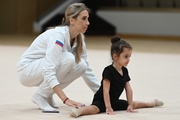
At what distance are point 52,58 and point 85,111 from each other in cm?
50

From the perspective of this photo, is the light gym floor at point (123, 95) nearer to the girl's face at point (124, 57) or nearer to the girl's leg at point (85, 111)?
the girl's leg at point (85, 111)

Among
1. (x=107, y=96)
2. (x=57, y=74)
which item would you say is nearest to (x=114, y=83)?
(x=107, y=96)

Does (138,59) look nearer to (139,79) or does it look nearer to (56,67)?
(139,79)

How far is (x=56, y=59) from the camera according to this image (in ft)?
13.0

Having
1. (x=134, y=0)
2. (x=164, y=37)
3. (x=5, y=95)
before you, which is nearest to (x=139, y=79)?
(x=5, y=95)

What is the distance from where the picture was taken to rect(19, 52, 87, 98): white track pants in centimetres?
404

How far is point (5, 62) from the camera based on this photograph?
8.00 metres

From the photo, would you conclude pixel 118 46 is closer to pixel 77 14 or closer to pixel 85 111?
pixel 77 14

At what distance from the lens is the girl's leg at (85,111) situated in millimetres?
3762

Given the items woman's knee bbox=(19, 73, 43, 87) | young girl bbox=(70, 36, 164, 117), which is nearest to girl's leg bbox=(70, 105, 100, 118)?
young girl bbox=(70, 36, 164, 117)

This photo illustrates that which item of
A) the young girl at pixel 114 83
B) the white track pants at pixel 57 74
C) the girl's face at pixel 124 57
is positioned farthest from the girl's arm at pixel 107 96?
the white track pants at pixel 57 74

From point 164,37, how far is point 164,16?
29.0 inches

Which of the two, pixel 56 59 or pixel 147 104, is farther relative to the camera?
pixel 147 104

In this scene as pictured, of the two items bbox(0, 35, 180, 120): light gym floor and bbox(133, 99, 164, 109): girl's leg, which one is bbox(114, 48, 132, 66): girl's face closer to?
bbox(0, 35, 180, 120): light gym floor
